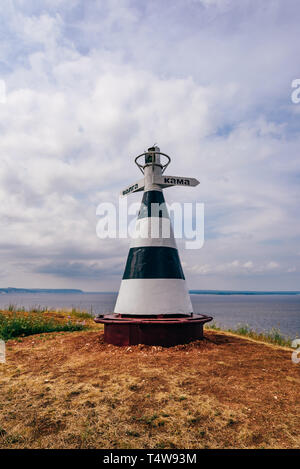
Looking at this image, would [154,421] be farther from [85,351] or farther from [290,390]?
[85,351]

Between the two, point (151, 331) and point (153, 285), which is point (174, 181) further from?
point (151, 331)

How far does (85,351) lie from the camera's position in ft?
24.0

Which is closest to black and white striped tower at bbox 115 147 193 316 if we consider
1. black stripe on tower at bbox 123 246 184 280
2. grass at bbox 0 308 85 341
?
black stripe on tower at bbox 123 246 184 280

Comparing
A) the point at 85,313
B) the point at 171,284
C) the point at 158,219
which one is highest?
the point at 158,219

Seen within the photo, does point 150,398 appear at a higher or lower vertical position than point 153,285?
lower

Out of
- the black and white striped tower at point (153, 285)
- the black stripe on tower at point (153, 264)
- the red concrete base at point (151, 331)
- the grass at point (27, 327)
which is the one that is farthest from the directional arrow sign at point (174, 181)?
the grass at point (27, 327)

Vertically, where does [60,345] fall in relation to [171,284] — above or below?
below

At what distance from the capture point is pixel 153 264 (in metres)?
8.41

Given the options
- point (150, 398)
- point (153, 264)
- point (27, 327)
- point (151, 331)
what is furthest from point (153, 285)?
point (27, 327)

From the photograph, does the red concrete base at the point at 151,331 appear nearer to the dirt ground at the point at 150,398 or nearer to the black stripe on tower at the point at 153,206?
the dirt ground at the point at 150,398

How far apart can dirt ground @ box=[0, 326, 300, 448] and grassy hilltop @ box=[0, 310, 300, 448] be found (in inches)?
0.5

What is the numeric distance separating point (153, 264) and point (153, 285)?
58 cm
